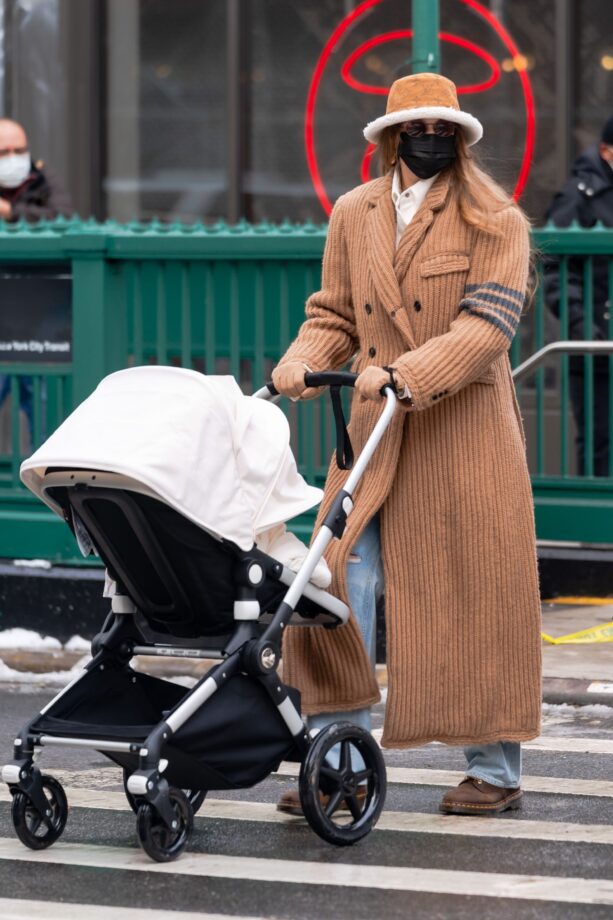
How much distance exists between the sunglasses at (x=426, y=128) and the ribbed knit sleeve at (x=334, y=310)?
375 millimetres

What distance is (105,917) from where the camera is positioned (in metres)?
4.34

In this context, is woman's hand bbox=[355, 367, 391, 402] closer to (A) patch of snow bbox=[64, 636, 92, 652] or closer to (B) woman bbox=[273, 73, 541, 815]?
(B) woman bbox=[273, 73, 541, 815]

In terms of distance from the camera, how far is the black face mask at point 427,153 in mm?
5180

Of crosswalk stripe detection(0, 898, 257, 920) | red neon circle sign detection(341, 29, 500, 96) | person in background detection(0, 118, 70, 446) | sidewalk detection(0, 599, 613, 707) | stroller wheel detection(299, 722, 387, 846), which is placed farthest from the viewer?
red neon circle sign detection(341, 29, 500, 96)

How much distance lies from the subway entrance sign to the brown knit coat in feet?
12.2

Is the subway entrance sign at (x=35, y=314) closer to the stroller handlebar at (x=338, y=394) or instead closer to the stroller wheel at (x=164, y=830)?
the stroller handlebar at (x=338, y=394)

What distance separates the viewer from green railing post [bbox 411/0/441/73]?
8.43 metres

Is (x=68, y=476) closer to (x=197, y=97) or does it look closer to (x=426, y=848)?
(x=426, y=848)

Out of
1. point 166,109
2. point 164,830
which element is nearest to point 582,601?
point 164,830

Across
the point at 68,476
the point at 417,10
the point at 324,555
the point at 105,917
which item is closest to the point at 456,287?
the point at 324,555

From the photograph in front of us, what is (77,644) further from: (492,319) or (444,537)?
(492,319)

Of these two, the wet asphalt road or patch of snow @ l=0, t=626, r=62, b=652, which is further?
patch of snow @ l=0, t=626, r=62, b=652

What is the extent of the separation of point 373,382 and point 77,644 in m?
3.75

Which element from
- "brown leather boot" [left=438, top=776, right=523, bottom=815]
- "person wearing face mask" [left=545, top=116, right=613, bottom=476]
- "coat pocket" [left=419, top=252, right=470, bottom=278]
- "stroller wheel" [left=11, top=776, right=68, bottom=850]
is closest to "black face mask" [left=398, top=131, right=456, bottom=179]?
"coat pocket" [left=419, top=252, right=470, bottom=278]
